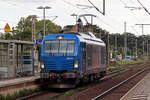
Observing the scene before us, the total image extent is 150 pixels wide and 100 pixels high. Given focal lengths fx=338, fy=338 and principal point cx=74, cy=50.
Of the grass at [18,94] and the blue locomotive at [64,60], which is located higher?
the blue locomotive at [64,60]

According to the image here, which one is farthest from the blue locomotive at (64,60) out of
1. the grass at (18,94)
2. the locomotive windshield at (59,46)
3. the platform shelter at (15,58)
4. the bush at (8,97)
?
the bush at (8,97)

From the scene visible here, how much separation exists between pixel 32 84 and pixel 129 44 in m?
134

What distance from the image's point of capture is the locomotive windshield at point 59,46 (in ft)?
65.5

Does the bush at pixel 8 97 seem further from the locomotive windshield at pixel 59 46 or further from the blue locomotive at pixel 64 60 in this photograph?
the locomotive windshield at pixel 59 46

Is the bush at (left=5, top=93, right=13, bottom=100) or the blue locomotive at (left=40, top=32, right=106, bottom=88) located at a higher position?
the blue locomotive at (left=40, top=32, right=106, bottom=88)

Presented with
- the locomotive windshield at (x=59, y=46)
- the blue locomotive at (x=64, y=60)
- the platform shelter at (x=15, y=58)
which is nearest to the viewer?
the blue locomotive at (x=64, y=60)

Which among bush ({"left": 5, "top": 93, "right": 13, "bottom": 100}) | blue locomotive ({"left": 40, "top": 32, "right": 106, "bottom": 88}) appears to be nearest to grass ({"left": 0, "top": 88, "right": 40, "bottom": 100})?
bush ({"left": 5, "top": 93, "right": 13, "bottom": 100})

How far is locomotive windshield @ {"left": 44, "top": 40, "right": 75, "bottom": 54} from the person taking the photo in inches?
786

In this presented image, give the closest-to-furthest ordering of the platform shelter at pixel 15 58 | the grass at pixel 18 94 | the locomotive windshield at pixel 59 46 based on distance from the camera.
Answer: the grass at pixel 18 94 → the locomotive windshield at pixel 59 46 → the platform shelter at pixel 15 58

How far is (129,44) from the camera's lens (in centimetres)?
15125

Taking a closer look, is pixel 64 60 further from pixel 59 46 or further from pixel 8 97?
pixel 8 97

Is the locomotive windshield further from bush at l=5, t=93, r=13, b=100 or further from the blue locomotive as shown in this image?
bush at l=5, t=93, r=13, b=100

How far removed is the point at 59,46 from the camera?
66.2 feet

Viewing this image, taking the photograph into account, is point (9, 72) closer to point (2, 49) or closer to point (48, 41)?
point (2, 49)
